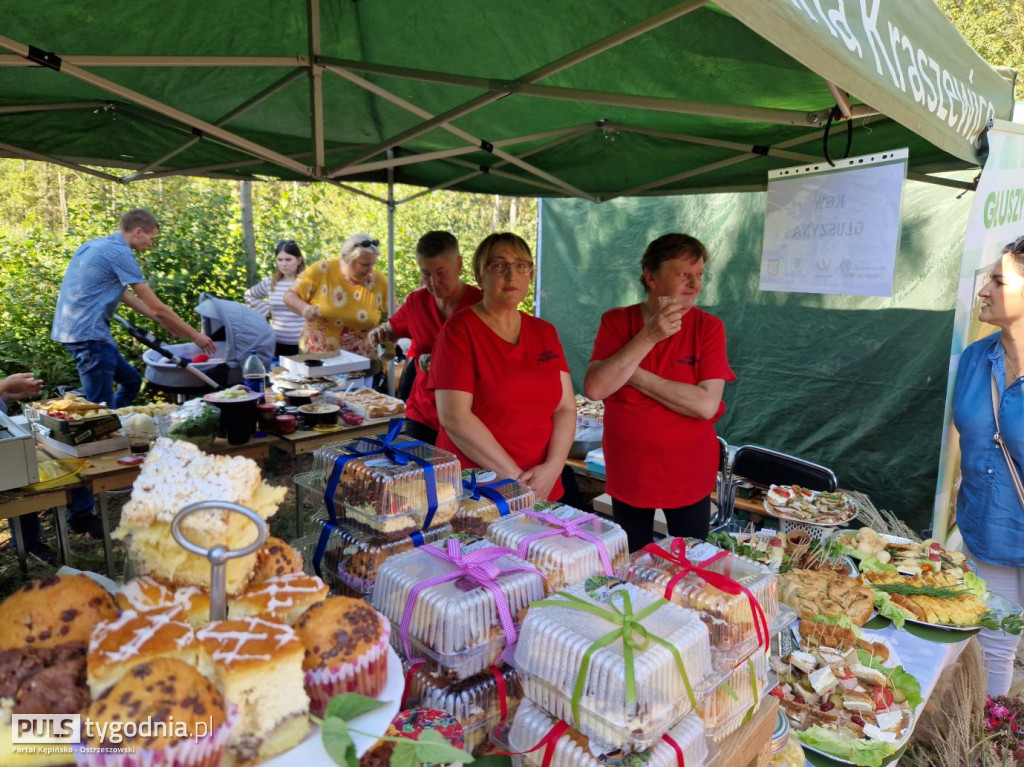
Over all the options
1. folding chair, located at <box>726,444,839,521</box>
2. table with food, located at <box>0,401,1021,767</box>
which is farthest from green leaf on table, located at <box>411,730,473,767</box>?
folding chair, located at <box>726,444,839,521</box>

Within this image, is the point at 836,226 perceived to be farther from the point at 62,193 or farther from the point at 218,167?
the point at 62,193

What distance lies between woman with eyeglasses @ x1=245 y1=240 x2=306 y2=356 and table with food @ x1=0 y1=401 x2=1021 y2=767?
5.83m

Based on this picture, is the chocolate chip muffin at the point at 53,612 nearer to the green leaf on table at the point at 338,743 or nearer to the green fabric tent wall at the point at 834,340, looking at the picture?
the green leaf on table at the point at 338,743

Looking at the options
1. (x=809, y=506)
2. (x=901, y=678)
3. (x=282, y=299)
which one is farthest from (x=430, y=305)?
(x=282, y=299)

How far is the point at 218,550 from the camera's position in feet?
2.93

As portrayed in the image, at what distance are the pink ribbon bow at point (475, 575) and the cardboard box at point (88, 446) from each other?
10.7 feet

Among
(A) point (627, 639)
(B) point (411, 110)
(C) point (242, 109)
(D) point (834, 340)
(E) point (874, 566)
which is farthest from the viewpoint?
(D) point (834, 340)

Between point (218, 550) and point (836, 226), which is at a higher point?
point (836, 226)

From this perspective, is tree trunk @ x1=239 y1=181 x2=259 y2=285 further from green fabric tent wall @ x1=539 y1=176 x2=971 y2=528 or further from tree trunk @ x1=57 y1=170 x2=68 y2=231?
tree trunk @ x1=57 y1=170 x2=68 y2=231

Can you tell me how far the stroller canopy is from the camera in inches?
246

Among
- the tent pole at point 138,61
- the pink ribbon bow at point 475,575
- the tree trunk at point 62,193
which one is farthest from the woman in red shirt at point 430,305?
the tree trunk at point 62,193

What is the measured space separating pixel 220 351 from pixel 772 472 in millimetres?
5281

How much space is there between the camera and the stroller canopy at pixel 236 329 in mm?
6258

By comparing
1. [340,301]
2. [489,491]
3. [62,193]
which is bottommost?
[489,491]
